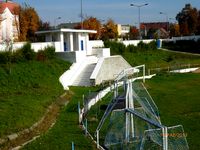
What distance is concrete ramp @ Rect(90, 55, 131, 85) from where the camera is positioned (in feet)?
136

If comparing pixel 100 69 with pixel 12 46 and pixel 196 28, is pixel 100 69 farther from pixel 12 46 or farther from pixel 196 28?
pixel 196 28

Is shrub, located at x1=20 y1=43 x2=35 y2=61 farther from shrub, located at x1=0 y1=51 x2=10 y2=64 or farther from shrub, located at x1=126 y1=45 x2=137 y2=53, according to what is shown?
shrub, located at x1=126 y1=45 x2=137 y2=53

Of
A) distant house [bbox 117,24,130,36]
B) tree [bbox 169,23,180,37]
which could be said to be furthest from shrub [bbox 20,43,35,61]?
distant house [bbox 117,24,130,36]

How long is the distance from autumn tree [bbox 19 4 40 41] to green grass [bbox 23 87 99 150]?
44191mm

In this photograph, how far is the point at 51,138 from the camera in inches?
793

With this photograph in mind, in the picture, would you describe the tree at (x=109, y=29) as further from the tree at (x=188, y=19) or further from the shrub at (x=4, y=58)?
the shrub at (x=4, y=58)

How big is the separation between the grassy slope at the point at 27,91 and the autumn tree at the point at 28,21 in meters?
26.2

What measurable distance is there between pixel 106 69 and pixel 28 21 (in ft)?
97.2

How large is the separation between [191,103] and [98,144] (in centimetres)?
1307

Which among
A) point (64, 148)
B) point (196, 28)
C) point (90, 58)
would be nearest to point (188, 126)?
point (64, 148)

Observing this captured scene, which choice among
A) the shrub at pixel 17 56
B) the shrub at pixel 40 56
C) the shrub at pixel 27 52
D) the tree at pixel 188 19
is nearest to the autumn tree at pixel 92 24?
the tree at pixel 188 19

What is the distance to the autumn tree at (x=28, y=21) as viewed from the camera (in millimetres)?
68688

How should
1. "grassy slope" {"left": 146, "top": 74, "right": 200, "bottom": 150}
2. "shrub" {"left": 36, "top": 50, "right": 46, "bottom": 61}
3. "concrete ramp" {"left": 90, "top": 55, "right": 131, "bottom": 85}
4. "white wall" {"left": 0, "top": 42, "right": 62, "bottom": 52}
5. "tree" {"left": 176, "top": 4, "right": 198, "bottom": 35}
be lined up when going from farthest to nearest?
"tree" {"left": 176, "top": 4, "right": 198, "bottom": 35} < "shrub" {"left": 36, "top": 50, "right": 46, "bottom": 61} < "concrete ramp" {"left": 90, "top": 55, "right": 131, "bottom": 85} < "white wall" {"left": 0, "top": 42, "right": 62, "bottom": 52} < "grassy slope" {"left": 146, "top": 74, "right": 200, "bottom": 150}

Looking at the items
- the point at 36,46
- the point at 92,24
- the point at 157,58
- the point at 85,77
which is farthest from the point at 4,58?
the point at 92,24
